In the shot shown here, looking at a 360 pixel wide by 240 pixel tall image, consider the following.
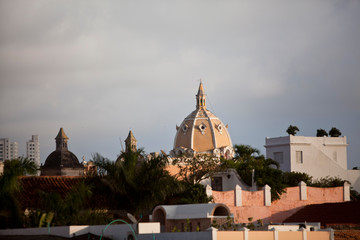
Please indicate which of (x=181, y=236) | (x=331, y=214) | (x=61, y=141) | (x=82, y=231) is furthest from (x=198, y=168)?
(x=61, y=141)

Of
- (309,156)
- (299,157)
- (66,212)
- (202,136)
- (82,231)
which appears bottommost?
(82,231)

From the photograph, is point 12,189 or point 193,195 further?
point 193,195

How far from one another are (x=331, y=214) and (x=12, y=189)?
2048 centimetres

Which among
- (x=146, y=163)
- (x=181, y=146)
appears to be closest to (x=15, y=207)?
(x=146, y=163)

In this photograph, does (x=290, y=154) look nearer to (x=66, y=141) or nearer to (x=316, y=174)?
(x=316, y=174)

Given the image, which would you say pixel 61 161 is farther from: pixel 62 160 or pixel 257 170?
pixel 257 170

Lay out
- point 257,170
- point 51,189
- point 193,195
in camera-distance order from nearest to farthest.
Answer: point 51,189 < point 193,195 < point 257,170

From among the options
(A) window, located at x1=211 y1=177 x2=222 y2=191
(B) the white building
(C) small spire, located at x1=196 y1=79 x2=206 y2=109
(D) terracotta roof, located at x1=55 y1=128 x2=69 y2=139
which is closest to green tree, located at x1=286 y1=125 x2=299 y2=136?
(B) the white building

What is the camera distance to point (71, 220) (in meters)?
30.6

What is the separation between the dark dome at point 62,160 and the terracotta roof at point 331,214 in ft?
217

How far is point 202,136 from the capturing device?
97.0 m

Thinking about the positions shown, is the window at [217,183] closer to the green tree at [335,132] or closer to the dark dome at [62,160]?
the green tree at [335,132]

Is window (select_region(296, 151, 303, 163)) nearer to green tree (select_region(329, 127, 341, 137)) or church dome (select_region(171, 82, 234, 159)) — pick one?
green tree (select_region(329, 127, 341, 137))

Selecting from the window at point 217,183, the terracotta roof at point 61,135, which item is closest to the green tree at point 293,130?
the window at point 217,183
